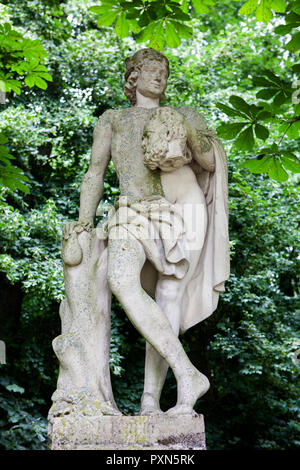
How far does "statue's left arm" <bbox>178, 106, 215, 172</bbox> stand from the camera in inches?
183

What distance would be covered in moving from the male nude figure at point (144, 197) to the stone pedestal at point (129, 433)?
114 millimetres

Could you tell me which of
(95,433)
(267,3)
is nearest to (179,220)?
(95,433)

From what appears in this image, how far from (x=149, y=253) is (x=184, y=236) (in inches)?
12.3

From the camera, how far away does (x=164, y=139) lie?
448 centimetres

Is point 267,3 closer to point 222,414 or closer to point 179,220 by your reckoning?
point 179,220

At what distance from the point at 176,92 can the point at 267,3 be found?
5450 millimetres

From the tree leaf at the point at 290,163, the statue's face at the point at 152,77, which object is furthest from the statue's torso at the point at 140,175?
the tree leaf at the point at 290,163

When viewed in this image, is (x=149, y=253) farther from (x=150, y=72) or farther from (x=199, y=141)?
(x=150, y=72)

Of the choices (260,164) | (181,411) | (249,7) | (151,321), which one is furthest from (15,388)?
(249,7)

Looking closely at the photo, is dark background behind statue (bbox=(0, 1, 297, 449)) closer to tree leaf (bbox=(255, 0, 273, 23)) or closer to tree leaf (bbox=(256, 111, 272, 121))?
tree leaf (bbox=(255, 0, 273, 23))

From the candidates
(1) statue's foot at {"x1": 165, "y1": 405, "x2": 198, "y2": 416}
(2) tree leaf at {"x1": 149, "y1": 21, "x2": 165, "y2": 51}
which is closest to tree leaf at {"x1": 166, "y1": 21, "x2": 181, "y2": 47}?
(2) tree leaf at {"x1": 149, "y1": 21, "x2": 165, "y2": 51}

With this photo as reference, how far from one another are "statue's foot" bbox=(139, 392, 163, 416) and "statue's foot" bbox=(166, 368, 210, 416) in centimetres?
17
